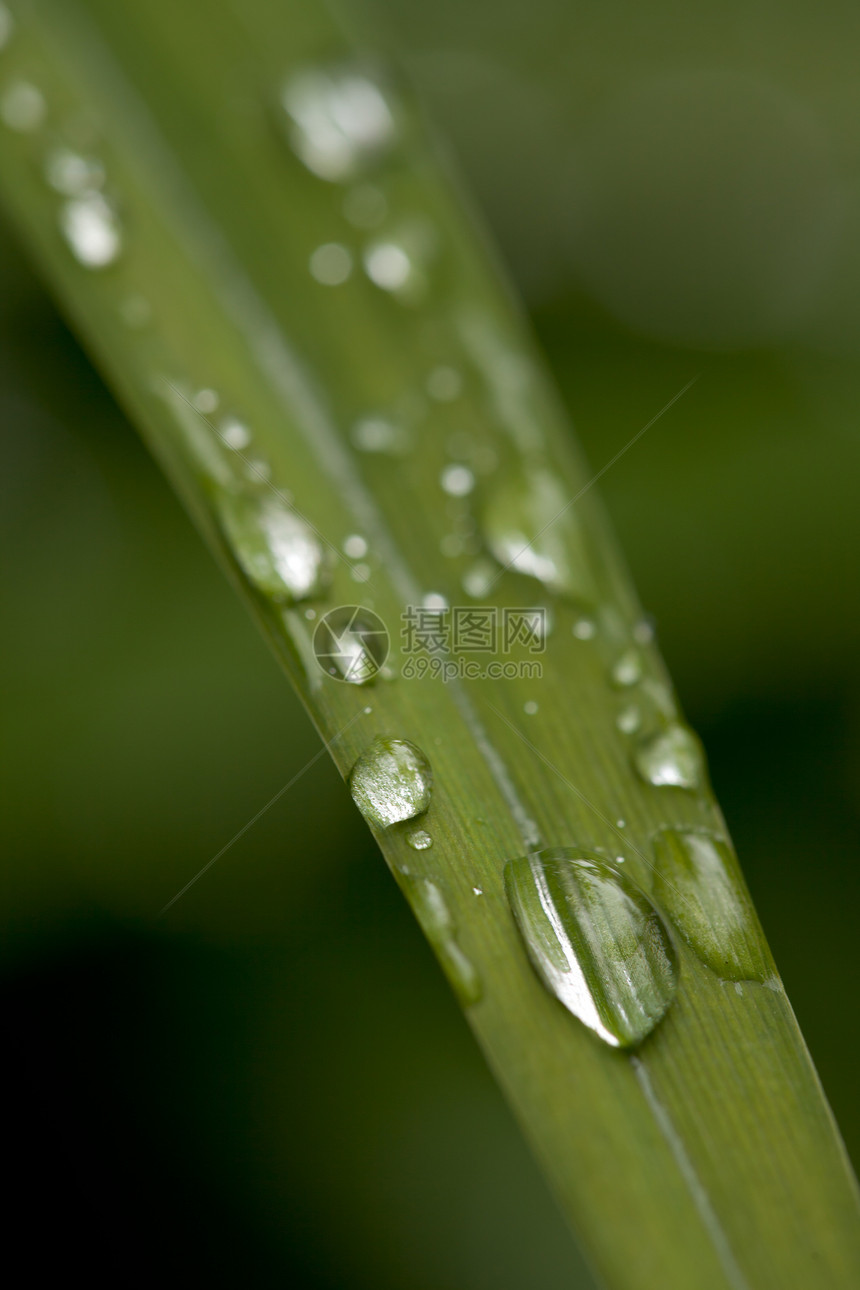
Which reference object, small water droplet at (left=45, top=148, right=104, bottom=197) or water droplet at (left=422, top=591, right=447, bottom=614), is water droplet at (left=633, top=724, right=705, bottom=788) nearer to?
water droplet at (left=422, top=591, right=447, bottom=614)

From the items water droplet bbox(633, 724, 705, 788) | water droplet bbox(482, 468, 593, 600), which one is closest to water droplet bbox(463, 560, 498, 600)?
water droplet bbox(482, 468, 593, 600)

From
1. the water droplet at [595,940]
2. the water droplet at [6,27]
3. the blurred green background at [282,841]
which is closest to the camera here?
the water droplet at [595,940]

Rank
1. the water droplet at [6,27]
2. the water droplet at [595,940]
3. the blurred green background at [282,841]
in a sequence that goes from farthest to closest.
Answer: the blurred green background at [282,841], the water droplet at [6,27], the water droplet at [595,940]

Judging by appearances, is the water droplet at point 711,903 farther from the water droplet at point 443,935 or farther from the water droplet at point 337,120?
the water droplet at point 337,120

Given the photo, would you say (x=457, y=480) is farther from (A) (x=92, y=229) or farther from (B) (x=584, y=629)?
(A) (x=92, y=229)

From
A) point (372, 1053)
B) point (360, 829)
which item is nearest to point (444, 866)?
point (360, 829)

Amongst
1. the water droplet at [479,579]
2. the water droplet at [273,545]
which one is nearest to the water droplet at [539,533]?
the water droplet at [479,579]
